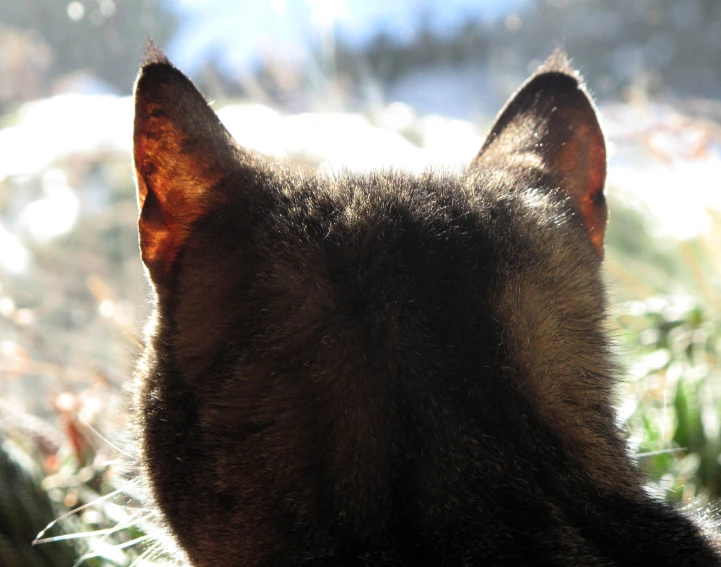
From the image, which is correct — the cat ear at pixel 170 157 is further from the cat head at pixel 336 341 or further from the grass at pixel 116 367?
the grass at pixel 116 367

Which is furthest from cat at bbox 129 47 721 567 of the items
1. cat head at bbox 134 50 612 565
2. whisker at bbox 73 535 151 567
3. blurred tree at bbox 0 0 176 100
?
blurred tree at bbox 0 0 176 100

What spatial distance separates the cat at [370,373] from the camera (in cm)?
53

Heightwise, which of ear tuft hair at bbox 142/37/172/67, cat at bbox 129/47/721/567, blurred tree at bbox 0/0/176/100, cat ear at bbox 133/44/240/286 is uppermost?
blurred tree at bbox 0/0/176/100

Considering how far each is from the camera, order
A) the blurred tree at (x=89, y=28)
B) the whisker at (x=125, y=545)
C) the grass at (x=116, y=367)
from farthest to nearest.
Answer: the blurred tree at (x=89, y=28), the grass at (x=116, y=367), the whisker at (x=125, y=545)

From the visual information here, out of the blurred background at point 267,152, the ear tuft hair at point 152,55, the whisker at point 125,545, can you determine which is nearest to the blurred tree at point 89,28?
the blurred background at point 267,152

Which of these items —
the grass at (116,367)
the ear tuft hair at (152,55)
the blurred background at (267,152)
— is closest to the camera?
the ear tuft hair at (152,55)

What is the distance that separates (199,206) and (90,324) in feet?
5.95

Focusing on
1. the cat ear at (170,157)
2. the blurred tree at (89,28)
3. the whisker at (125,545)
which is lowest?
the whisker at (125,545)

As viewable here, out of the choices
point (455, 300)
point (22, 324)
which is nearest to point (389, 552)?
point (455, 300)

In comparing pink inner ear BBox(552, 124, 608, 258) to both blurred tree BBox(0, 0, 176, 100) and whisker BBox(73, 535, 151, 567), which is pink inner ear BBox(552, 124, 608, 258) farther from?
blurred tree BBox(0, 0, 176, 100)

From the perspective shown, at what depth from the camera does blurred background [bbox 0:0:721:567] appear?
117 centimetres

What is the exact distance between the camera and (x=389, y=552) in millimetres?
504

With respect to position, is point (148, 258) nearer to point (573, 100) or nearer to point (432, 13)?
point (573, 100)

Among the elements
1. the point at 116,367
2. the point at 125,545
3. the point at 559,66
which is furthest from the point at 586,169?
the point at 116,367
